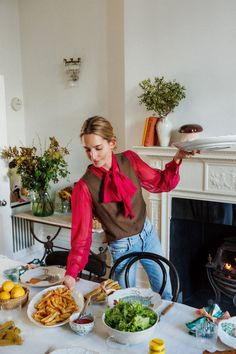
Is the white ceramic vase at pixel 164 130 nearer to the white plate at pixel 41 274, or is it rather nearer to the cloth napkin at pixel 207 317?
the white plate at pixel 41 274

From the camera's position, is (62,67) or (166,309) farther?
(62,67)

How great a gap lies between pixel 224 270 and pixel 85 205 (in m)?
1.51

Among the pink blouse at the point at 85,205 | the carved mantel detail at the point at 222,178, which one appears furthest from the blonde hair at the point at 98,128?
the carved mantel detail at the point at 222,178

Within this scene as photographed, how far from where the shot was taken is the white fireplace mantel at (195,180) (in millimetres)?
2518

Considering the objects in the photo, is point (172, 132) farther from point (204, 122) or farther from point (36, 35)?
point (36, 35)

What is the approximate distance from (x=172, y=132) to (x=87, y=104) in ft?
3.46

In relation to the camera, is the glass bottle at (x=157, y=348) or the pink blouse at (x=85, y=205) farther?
the pink blouse at (x=85, y=205)

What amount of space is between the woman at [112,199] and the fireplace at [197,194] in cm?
74

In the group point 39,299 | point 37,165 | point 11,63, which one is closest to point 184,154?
point 39,299

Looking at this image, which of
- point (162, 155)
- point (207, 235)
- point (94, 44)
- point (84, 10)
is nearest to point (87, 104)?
point (94, 44)

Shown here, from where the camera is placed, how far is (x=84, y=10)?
3377 mm

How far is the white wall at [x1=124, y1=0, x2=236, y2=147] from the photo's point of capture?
8.30 ft

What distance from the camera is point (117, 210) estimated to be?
1.78 metres

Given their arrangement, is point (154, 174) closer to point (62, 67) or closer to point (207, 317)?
point (207, 317)
